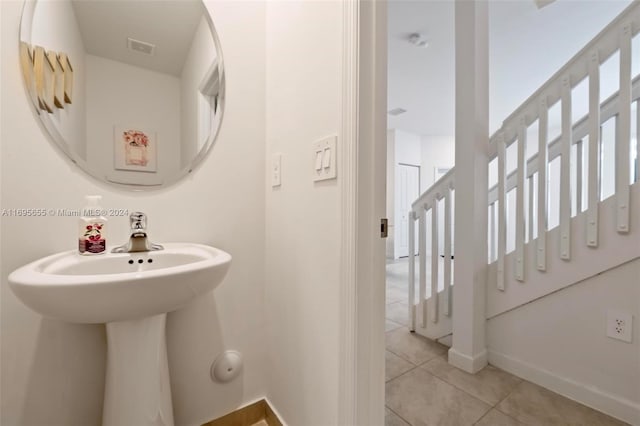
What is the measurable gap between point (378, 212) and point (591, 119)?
138 cm

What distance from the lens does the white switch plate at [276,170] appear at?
110cm

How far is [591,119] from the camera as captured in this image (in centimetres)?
135

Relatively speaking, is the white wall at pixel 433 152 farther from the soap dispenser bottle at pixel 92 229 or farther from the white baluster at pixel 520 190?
the soap dispenser bottle at pixel 92 229

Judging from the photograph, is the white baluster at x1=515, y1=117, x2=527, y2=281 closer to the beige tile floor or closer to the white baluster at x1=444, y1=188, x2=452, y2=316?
the white baluster at x1=444, y1=188, x2=452, y2=316

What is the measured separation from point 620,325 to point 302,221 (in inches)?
59.7

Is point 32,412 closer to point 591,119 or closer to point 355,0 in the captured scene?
point 355,0

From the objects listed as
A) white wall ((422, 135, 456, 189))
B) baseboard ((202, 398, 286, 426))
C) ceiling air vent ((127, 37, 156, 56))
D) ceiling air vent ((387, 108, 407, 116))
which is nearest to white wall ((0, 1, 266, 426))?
baseboard ((202, 398, 286, 426))

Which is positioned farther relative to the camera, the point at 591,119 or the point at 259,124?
the point at 591,119

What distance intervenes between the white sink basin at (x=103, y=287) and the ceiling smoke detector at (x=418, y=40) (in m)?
2.68

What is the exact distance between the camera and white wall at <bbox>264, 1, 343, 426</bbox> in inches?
32.8

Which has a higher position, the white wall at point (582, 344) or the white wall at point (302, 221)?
the white wall at point (302, 221)

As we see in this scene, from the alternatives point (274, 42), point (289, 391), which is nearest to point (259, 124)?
point (274, 42)

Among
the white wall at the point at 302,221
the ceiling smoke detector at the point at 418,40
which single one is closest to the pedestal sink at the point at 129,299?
the white wall at the point at 302,221

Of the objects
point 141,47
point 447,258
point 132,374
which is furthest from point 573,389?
point 141,47
